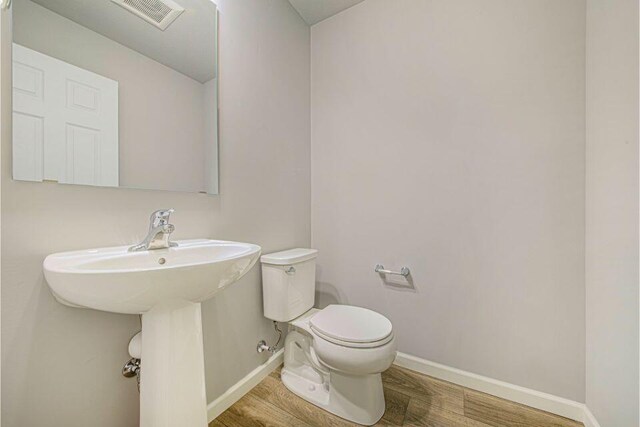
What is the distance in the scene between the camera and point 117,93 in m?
0.92

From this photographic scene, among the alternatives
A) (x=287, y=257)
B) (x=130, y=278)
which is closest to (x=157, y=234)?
(x=130, y=278)

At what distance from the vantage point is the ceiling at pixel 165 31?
853 millimetres

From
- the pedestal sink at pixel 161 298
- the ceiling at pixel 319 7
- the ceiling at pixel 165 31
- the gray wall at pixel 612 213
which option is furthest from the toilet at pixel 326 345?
the ceiling at pixel 319 7

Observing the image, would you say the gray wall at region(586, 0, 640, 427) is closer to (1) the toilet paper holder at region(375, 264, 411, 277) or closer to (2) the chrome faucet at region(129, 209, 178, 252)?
(1) the toilet paper holder at region(375, 264, 411, 277)

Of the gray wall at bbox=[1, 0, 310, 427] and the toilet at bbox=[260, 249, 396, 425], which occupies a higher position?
the gray wall at bbox=[1, 0, 310, 427]

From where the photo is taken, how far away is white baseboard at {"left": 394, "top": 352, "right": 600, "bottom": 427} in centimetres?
117

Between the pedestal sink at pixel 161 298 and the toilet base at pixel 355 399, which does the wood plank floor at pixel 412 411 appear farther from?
the pedestal sink at pixel 161 298

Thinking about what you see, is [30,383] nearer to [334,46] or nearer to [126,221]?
[126,221]

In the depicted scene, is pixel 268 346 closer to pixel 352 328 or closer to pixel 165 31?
pixel 352 328

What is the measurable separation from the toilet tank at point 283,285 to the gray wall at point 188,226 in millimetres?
88

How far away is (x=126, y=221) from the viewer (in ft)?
3.01

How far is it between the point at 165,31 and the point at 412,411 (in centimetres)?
203

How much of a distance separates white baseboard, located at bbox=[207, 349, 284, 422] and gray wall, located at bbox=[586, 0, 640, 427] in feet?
4.83

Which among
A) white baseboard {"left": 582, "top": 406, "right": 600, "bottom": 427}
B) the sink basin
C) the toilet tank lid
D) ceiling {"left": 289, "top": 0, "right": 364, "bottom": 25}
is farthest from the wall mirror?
white baseboard {"left": 582, "top": 406, "right": 600, "bottom": 427}
